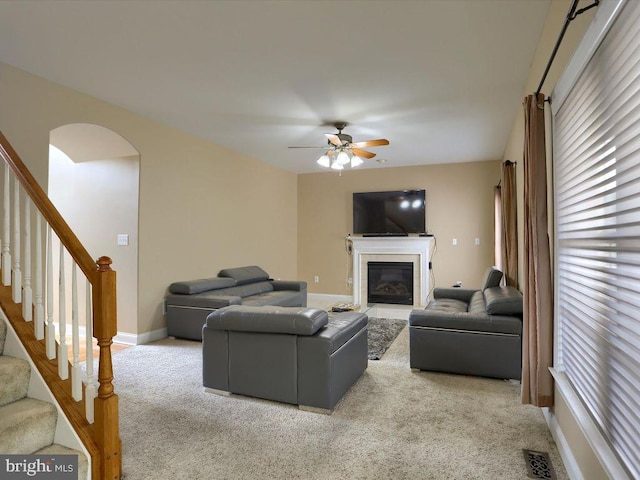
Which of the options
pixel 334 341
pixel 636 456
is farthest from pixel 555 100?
pixel 334 341

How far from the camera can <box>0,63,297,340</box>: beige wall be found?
3.36 meters

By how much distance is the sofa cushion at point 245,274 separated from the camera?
561 centimetres

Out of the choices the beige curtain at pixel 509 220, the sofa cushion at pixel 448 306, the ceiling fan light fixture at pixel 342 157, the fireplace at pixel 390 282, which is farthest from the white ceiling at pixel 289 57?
the fireplace at pixel 390 282

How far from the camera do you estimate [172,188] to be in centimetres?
486

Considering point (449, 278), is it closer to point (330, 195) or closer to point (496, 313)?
point (330, 195)

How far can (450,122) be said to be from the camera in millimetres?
4660

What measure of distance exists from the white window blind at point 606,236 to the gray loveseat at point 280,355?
1.44 meters

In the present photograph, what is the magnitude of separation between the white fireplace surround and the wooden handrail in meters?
5.89

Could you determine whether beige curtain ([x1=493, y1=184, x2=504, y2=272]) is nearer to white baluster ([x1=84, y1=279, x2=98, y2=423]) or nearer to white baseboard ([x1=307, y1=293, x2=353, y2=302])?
white baseboard ([x1=307, y1=293, x2=353, y2=302])

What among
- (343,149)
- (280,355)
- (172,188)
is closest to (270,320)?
(280,355)

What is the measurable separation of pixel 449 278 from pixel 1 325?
21.2ft

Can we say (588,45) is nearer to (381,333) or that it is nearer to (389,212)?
(381,333)

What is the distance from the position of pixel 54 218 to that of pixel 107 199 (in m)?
2.97

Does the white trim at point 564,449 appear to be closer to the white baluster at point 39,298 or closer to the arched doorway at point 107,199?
the white baluster at point 39,298
